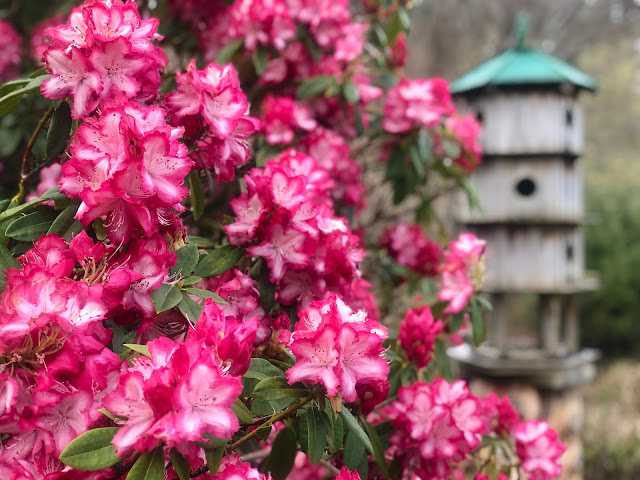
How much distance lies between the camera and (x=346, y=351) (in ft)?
2.56

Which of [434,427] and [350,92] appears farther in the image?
[350,92]

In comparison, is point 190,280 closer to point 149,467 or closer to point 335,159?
A: point 149,467

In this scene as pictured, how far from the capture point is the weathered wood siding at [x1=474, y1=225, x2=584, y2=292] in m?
3.12

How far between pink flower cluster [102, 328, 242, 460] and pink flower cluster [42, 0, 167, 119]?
413 mm

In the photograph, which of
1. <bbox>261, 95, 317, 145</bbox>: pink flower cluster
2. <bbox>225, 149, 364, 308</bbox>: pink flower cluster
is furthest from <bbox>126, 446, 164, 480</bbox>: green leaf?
<bbox>261, 95, 317, 145</bbox>: pink flower cluster

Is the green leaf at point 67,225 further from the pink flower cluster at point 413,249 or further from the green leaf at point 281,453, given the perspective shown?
the pink flower cluster at point 413,249

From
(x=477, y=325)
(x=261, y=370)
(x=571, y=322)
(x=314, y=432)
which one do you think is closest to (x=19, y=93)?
(x=261, y=370)

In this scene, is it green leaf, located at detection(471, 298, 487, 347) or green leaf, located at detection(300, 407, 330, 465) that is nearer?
green leaf, located at detection(300, 407, 330, 465)

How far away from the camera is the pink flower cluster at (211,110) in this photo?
0.94 meters

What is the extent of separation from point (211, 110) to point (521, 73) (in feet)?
8.09

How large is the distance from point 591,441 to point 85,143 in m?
4.84

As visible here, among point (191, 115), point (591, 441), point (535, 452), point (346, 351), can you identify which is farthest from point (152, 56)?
point (591, 441)

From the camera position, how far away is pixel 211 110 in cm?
95

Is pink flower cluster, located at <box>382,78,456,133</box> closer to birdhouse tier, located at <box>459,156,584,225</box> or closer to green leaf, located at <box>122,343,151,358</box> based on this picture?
birdhouse tier, located at <box>459,156,584,225</box>
